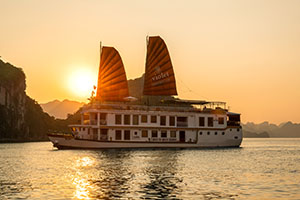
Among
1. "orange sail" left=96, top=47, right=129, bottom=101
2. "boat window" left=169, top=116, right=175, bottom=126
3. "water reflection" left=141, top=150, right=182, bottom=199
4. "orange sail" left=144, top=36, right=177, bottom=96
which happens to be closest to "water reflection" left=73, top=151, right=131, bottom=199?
"water reflection" left=141, top=150, right=182, bottom=199

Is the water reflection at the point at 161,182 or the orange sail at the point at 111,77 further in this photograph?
the orange sail at the point at 111,77

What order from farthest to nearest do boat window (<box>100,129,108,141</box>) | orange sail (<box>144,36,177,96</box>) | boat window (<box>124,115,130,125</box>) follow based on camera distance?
orange sail (<box>144,36,177,96</box>) < boat window (<box>124,115,130,125</box>) < boat window (<box>100,129,108,141</box>)

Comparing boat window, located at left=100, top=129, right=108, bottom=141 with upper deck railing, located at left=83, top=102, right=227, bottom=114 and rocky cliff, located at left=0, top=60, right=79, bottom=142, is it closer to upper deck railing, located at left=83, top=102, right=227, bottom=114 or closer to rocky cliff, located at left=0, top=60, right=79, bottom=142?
upper deck railing, located at left=83, top=102, right=227, bottom=114

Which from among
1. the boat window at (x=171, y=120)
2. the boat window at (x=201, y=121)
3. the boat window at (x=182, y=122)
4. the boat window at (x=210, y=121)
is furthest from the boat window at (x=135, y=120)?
the boat window at (x=210, y=121)

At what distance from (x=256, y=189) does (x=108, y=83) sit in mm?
36014

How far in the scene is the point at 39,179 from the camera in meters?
21.8

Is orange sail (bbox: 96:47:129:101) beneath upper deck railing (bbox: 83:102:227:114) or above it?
above

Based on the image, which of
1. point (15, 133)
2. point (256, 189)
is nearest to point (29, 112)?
point (15, 133)

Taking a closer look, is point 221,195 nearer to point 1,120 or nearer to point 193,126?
point 193,126

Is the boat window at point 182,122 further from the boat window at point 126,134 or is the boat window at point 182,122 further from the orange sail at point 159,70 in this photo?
the boat window at point 126,134

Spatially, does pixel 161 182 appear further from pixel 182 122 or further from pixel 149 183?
pixel 182 122

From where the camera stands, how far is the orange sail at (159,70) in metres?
53.8

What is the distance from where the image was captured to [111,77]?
5275 cm

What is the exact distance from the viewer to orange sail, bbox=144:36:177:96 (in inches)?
2120
